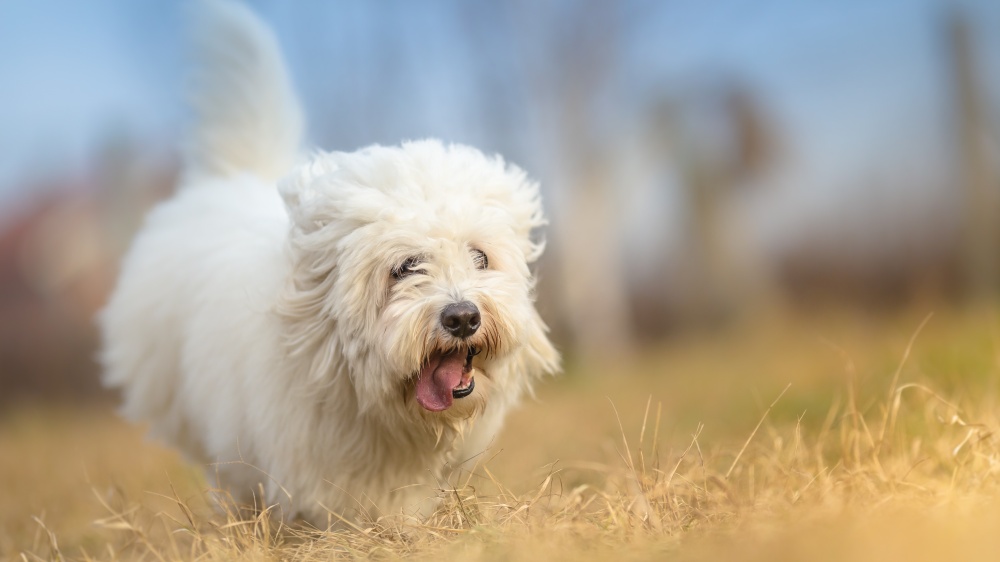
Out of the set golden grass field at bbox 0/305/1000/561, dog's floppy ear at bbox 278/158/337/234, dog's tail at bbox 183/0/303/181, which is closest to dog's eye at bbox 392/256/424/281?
dog's floppy ear at bbox 278/158/337/234

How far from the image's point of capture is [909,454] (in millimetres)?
3414

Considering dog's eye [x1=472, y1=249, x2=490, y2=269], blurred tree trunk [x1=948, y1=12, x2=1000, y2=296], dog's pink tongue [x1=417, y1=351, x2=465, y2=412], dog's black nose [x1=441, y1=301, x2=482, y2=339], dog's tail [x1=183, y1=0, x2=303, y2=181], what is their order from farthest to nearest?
blurred tree trunk [x1=948, y1=12, x2=1000, y2=296] → dog's tail [x1=183, y1=0, x2=303, y2=181] → dog's eye [x1=472, y1=249, x2=490, y2=269] → dog's pink tongue [x1=417, y1=351, x2=465, y2=412] → dog's black nose [x1=441, y1=301, x2=482, y2=339]

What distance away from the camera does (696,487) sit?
2898mm

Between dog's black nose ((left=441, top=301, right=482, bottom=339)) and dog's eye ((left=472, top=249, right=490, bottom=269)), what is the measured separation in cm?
33

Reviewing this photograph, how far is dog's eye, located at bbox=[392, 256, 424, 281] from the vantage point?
3.14m

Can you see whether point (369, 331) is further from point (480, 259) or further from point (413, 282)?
point (480, 259)

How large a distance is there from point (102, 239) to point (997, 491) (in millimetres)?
11237

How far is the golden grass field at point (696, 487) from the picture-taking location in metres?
2.40

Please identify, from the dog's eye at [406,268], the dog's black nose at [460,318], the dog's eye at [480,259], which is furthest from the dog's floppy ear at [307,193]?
the dog's black nose at [460,318]

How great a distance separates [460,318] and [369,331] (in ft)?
1.23

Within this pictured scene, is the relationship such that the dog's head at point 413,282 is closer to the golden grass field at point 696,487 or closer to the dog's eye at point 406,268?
the dog's eye at point 406,268

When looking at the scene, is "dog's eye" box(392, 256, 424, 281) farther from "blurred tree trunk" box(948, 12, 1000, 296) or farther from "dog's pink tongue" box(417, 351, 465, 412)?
"blurred tree trunk" box(948, 12, 1000, 296)

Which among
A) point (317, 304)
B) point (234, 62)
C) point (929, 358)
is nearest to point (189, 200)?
point (234, 62)

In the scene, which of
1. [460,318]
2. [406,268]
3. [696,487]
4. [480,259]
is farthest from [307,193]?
[696,487]
